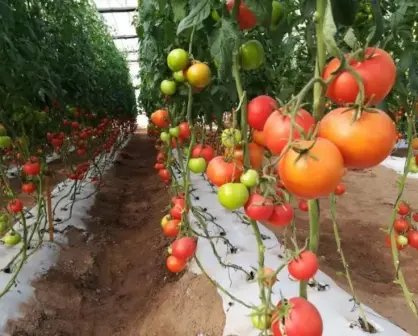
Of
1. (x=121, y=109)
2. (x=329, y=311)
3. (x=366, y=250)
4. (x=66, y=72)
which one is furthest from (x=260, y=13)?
(x=121, y=109)

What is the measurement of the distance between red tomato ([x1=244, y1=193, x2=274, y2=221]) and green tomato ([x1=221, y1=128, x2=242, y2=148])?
136mm

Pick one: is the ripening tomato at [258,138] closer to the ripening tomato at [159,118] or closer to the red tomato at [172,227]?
the red tomato at [172,227]

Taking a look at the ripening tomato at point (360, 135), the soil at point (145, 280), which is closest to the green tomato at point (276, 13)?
the ripening tomato at point (360, 135)

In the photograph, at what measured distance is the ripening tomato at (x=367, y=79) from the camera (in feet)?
1.67

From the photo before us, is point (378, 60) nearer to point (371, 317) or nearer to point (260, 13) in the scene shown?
point (260, 13)

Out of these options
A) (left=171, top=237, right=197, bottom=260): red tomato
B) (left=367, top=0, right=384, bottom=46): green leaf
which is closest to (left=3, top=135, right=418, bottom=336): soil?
(left=171, top=237, right=197, bottom=260): red tomato

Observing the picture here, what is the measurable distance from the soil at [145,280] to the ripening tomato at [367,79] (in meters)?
1.59

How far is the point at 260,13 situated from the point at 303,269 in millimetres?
482

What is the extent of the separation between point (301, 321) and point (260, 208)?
0.66 ft

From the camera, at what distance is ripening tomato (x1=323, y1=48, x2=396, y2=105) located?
508 millimetres

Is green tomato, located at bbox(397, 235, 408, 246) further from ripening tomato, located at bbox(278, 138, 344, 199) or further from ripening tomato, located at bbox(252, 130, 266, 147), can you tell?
ripening tomato, located at bbox(278, 138, 344, 199)

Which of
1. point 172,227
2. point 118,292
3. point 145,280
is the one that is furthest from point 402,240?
point 118,292

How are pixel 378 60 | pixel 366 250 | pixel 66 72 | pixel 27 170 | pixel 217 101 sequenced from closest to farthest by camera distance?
pixel 378 60, pixel 217 101, pixel 27 170, pixel 366 250, pixel 66 72

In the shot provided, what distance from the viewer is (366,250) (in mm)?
3480
